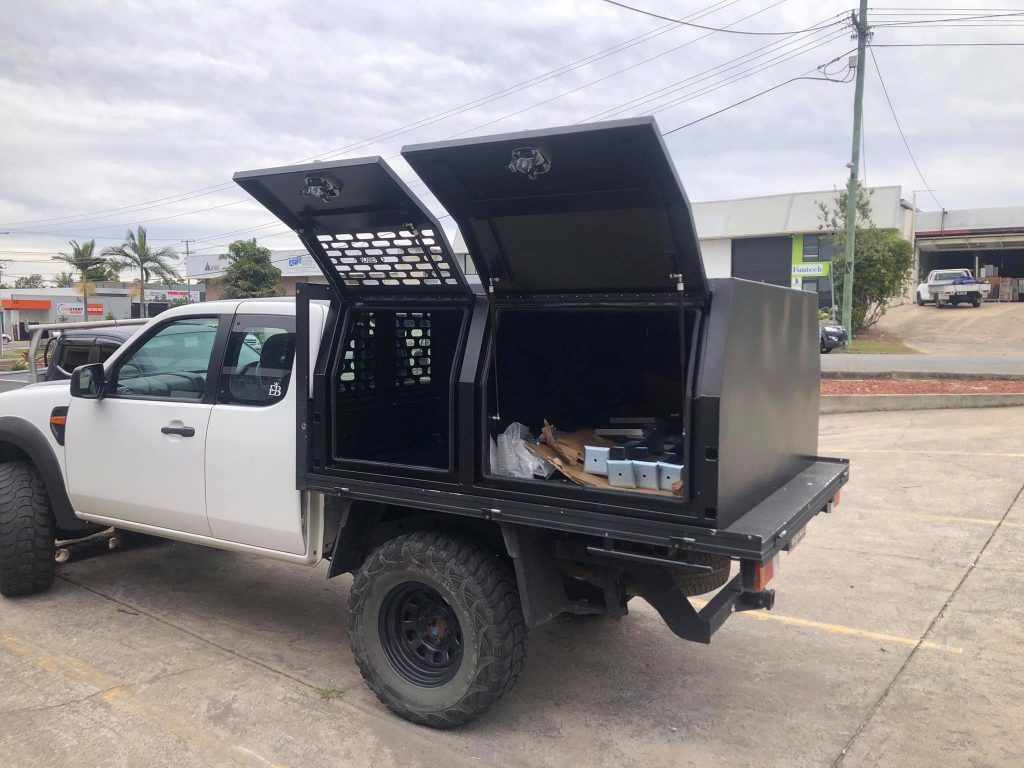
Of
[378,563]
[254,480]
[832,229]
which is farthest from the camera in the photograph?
[832,229]

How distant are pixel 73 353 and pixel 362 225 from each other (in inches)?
294

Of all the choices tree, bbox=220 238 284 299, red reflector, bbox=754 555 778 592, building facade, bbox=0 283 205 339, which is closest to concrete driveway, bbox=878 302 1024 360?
red reflector, bbox=754 555 778 592

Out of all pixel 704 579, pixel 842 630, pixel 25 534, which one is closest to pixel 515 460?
pixel 704 579

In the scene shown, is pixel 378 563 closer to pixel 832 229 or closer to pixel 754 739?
pixel 754 739

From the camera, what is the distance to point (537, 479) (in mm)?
3758

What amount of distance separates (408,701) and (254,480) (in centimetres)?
139

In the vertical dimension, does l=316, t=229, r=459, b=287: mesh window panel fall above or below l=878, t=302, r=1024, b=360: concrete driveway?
above

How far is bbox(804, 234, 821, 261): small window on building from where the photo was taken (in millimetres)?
41219

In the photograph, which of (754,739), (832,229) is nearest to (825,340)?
(832,229)

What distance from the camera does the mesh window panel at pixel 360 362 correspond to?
427 cm

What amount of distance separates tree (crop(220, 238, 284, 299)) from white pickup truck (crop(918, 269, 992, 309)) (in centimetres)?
3377

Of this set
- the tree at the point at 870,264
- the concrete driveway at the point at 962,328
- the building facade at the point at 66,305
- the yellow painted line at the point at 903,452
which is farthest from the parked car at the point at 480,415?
the building facade at the point at 66,305

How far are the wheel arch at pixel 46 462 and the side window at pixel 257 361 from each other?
1.56 metres

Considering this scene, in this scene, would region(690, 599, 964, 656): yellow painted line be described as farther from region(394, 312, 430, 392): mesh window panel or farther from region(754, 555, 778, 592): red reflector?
region(394, 312, 430, 392): mesh window panel
